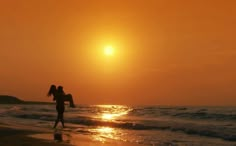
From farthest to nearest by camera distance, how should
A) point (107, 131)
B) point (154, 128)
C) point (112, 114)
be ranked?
point (112, 114)
point (154, 128)
point (107, 131)

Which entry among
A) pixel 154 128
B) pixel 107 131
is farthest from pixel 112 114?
pixel 107 131

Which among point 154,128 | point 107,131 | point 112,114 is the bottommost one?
point 107,131

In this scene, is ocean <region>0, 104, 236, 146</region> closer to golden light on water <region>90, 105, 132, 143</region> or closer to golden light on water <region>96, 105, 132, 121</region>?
Answer: golden light on water <region>90, 105, 132, 143</region>

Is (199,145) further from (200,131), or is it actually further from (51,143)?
(200,131)

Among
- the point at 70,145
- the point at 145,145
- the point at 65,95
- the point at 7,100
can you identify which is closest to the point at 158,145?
the point at 145,145

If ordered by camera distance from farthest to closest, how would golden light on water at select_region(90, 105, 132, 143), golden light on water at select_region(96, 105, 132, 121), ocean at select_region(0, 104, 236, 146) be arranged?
golden light on water at select_region(96, 105, 132, 121)
ocean at select_region(0, 104, 236, 146)
golden light on water at select_region(90, 105, 132, 143)

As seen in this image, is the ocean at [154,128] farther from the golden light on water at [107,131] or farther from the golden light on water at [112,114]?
the golden light on water at [112,114]

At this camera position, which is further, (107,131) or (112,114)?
(112,114)

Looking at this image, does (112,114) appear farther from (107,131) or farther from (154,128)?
→ (107,131)

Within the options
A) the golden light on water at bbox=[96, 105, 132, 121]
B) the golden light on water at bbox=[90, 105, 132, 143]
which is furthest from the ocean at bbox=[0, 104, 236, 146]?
the golden light on water at bbox=[96, 105, 132, 121]

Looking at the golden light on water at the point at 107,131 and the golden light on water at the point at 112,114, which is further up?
the golden light on water at the point at 112,114

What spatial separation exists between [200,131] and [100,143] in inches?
394

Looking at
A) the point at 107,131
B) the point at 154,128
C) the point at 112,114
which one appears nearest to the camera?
the point at 107,131

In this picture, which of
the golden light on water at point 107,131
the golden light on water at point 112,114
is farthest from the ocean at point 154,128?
the golden light on water at point 112,114
